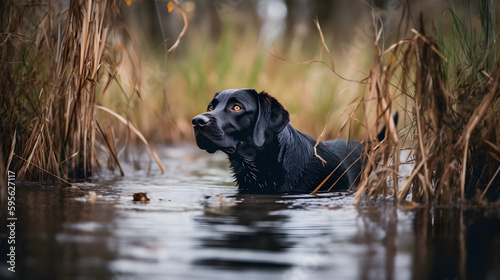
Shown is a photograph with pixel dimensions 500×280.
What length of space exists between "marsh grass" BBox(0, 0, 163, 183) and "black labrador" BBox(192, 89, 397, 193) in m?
0.76

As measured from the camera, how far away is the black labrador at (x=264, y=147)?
471 centimetres

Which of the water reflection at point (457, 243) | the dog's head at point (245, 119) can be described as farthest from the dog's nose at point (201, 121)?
the water reflection at point (457, 243)

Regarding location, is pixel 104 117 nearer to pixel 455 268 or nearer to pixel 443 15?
pixel 443 15

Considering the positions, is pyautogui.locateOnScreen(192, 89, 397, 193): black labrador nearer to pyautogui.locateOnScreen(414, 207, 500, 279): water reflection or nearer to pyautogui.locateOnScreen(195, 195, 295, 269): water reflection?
pyautogui.locateOnScreen(195, 195, 295, 269): water reflection

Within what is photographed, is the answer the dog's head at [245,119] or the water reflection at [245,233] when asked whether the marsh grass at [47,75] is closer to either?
the dog's head at [245,119]

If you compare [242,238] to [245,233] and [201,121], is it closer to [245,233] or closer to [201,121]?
[245,233]

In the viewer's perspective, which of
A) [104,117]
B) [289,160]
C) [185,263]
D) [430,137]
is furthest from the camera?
[104,117]

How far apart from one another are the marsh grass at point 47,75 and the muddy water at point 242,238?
0.40 m

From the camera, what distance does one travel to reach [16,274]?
2.19 metres

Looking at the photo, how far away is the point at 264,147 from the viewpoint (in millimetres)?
4832

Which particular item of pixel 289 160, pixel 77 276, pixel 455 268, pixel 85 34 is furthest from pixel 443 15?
pixel 77 276

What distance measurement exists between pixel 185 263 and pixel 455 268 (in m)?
1.05

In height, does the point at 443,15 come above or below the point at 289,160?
above

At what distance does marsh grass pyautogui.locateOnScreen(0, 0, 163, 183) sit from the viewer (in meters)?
4.38
